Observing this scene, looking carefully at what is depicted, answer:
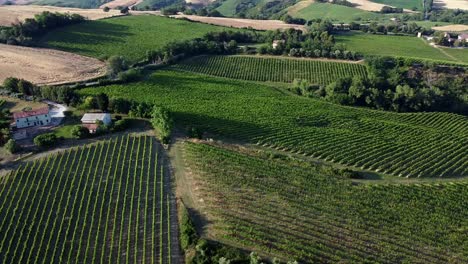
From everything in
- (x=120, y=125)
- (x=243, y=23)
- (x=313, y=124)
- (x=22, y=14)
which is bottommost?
(x=313, y=124)

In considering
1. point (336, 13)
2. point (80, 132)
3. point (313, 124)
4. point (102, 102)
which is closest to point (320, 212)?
point (313, 124)

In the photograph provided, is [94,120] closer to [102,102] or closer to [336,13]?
[102,102]

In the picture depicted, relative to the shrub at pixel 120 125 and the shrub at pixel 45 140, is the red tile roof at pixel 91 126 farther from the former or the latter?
the shrub at pixel 45 140

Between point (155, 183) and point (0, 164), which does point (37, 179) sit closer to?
point (0, 164)

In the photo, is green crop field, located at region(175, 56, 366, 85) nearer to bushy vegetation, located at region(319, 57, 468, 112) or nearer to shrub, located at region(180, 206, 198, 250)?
bushy vegetation, located at region(319, 57, 468, 112)

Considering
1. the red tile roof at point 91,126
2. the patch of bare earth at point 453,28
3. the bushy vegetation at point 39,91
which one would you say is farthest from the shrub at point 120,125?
the patch of bare earth at point 453,28

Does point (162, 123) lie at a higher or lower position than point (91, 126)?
higher

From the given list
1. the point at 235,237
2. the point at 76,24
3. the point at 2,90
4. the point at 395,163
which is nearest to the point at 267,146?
the point at 395,163
